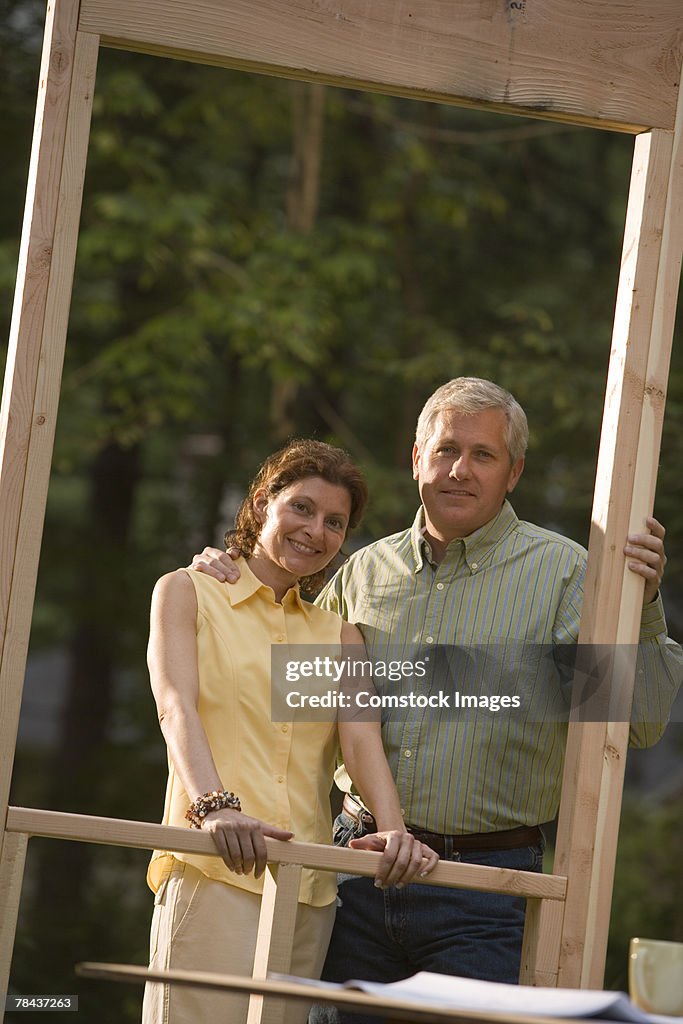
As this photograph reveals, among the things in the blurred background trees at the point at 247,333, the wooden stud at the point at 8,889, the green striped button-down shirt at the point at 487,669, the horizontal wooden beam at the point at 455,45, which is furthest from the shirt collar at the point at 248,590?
the blurred background trees at the point at 247,333

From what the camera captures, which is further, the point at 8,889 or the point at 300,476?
the point at 300,476

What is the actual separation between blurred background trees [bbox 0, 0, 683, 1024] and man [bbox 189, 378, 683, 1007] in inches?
118

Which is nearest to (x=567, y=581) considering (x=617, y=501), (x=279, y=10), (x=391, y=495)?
(x=617, y=501)

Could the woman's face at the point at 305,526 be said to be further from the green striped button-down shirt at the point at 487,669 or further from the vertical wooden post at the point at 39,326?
the vertical wooden post at the point at 39,326

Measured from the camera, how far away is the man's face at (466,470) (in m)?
2.34

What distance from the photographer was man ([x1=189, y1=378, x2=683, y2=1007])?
2256 millimetres

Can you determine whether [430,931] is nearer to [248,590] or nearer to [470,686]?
[470,686]

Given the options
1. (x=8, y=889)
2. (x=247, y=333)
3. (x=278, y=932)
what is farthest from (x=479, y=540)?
(x=247, y=333)

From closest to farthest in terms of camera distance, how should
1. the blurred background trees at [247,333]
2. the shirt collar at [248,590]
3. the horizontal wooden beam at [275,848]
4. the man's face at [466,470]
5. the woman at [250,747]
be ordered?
1. the horizontal wooden beam at [275,848]
2. the woman at [250,747]
3. the shirt collar at [248,590]
4. the man's face at [466,470]
5. the blurred background trees at [247,333]

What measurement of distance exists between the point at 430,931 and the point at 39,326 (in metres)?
1.22

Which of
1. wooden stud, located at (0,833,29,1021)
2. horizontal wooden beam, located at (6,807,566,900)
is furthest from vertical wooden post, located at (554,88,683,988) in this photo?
wooden stud, located at (0,833,29,1021)

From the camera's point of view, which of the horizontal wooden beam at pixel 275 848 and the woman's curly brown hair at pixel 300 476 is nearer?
the horizontal wooden beam at pixel 275 848

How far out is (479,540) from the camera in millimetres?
2369

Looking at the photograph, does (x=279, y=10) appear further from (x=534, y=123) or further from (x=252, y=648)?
(x=534, y=123)
